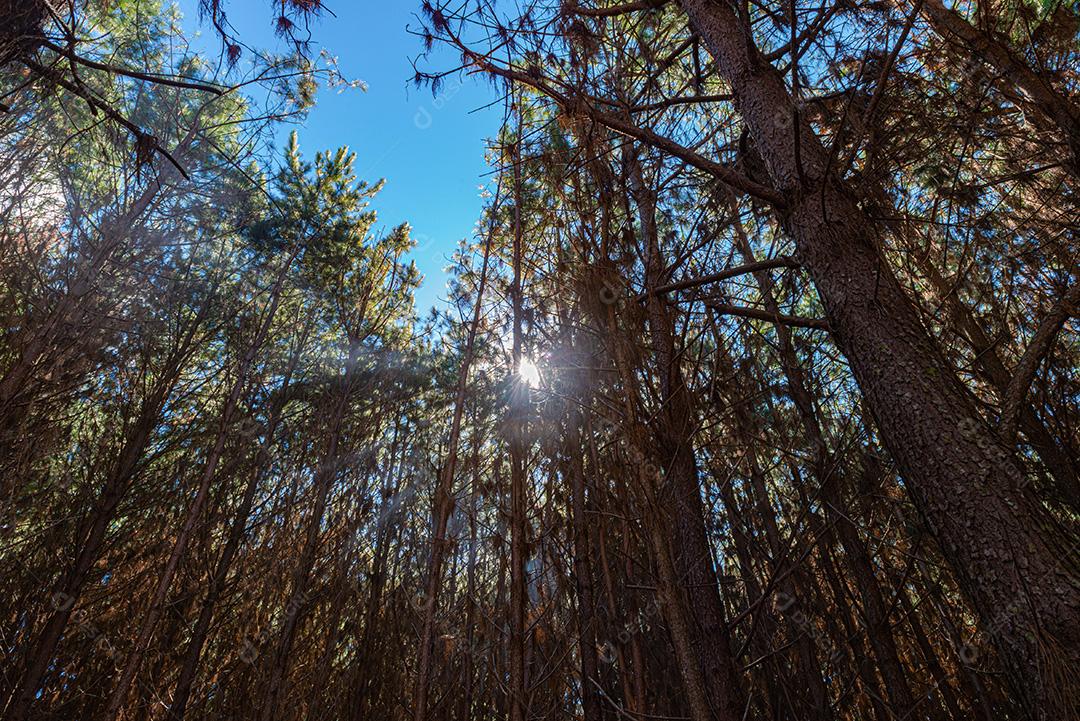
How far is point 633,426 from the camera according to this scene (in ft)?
4.82

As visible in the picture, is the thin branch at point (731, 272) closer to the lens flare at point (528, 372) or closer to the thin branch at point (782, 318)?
the thin branch at point (782, 318)

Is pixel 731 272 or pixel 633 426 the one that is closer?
pixel 633 426

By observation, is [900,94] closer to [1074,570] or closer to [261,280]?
[1074,570]

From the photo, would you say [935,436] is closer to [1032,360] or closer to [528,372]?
[1032,360]

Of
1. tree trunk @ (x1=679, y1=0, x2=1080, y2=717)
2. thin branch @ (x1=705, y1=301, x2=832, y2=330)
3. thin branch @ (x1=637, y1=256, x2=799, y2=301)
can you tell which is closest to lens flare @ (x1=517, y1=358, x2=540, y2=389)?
thin branch @ (x1=637, y1=256, x2=799, y2=301)

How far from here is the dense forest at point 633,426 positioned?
1643 millimetres

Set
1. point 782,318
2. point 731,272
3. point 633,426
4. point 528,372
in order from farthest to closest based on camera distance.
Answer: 1. point 528,372
2. point 731,272
3. point 782,318
4. point 633,426

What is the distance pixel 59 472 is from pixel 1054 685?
721 centimetres

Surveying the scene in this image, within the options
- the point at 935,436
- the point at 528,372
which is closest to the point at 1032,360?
the point at 935,436

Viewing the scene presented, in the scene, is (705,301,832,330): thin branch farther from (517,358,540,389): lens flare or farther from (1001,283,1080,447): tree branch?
(517,358,540,389): lens flare

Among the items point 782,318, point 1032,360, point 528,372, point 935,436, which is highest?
point 528,372

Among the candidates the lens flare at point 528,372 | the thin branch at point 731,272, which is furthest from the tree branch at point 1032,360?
→ the lens flare at point 528,372

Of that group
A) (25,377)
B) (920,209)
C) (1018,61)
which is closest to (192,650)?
(25,377)

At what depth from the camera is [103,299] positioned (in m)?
4.64
